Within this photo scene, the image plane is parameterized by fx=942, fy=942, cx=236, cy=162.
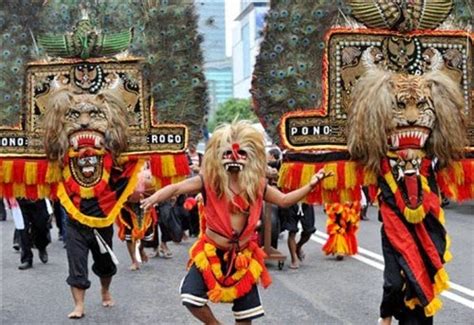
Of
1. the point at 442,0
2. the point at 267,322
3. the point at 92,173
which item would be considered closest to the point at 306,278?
the point at 267,322

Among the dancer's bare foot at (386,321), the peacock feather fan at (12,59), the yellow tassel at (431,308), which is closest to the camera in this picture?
the yellow tassel at (431,308)

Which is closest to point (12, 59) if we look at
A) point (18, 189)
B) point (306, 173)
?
point (18, 189)

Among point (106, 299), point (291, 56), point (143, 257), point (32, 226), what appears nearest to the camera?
point (106, 299)

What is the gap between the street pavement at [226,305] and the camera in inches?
316

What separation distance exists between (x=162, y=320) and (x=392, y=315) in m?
2.10

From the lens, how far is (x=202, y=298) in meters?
6.36

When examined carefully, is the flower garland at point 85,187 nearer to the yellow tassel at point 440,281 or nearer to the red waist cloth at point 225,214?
the red waist cloth at point 225,214

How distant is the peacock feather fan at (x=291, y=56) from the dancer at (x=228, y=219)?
6.76 metres

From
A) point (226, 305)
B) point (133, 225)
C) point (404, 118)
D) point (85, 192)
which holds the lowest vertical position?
point (226, 305)

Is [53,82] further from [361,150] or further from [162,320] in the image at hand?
[361,150]

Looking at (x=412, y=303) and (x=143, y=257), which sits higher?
(x=412, y=303)

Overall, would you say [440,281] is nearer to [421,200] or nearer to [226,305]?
[421,200]

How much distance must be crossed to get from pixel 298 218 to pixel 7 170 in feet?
13.4

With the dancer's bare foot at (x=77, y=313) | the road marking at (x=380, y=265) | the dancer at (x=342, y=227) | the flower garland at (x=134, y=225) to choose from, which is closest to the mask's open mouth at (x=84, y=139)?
the dancer's bare foot at (x=77, y=313)
